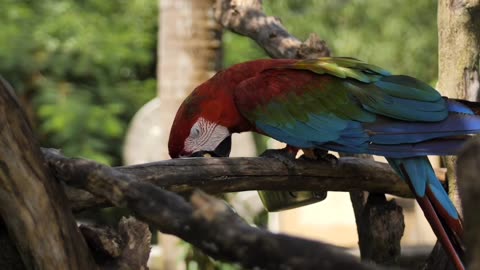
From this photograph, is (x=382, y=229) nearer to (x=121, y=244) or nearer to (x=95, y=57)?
(x=121, y=244)

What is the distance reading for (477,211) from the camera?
861 mm

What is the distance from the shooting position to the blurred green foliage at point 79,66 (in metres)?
5.28

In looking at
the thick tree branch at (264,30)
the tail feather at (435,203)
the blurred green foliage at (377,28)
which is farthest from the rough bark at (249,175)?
the blurred green foliage at (377,28)

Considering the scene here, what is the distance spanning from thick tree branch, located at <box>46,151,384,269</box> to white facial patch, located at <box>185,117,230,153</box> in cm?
71

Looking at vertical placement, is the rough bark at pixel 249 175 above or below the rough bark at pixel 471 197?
below

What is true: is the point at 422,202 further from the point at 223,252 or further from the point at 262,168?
the point at 223,252

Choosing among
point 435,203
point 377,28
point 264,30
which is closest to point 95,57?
point 377,28

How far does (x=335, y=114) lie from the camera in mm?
2186

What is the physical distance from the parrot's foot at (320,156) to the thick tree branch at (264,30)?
16.8 inches

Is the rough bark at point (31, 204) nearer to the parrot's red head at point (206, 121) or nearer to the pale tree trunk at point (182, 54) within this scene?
the parrot's red head at point (206, 121)

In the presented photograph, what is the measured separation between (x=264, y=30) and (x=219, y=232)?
68.3 inches

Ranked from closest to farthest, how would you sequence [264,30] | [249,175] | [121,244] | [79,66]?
[121,244]
[249,175]
[264,30]
[79,66]

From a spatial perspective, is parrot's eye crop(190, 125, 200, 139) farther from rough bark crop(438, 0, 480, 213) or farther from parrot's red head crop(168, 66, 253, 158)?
rough bark crop(438, 0, 480, 213)

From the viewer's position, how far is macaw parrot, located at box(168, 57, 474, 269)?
2.10 meters
